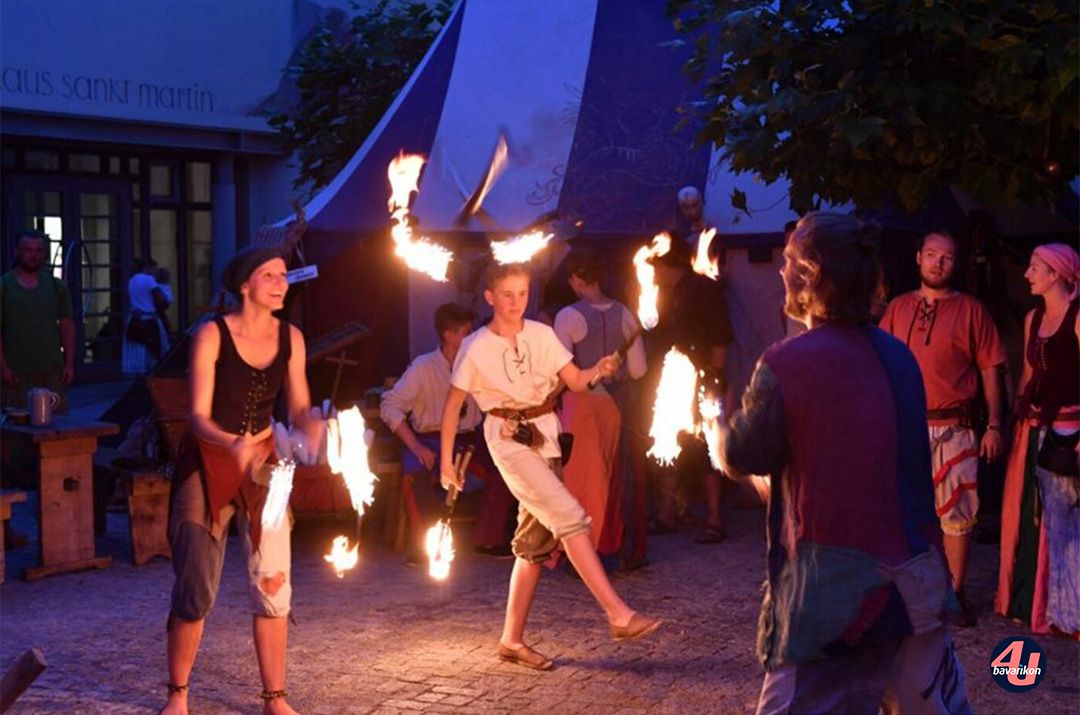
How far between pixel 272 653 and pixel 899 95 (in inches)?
144

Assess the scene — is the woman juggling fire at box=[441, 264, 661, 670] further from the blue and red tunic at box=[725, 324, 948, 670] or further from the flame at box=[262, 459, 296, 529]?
the blue and red tunic at box=[725, 324, 948, 670]

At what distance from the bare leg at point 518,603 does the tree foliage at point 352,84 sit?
310 inches

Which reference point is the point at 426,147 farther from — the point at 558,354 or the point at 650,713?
the point at 650,713

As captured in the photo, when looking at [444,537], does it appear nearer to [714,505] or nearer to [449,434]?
[449,434]

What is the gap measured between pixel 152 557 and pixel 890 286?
475 cm

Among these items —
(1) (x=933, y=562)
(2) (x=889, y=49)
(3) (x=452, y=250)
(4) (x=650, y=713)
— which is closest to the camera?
(1) (x=933, y=562)

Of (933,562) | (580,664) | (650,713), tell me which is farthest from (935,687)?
(580,664)

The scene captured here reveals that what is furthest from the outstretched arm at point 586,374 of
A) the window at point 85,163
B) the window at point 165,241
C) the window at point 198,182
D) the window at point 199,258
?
the window at point 198,182

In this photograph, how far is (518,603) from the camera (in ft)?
20.0

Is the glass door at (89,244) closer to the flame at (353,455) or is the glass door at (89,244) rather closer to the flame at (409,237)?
the flame at (409,237)

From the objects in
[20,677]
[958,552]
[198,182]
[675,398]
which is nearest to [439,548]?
[675,398]

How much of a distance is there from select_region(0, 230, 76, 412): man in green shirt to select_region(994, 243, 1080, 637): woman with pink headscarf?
20.2 ft

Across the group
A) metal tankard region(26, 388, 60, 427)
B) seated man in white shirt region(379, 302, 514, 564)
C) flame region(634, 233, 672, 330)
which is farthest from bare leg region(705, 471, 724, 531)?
metal tankard region(26, 388, 60, 427)

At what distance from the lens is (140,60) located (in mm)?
19219
